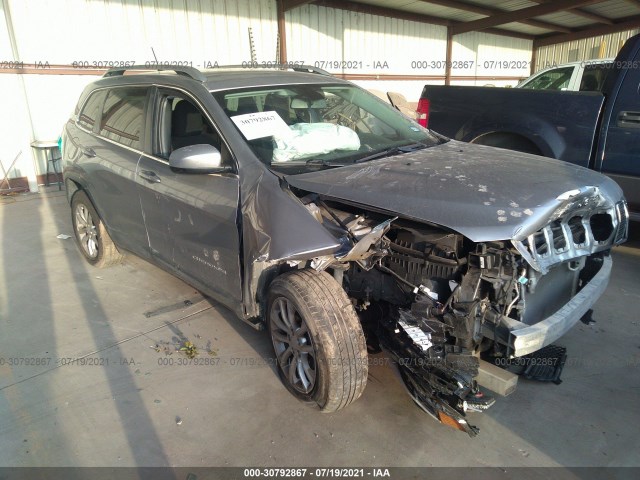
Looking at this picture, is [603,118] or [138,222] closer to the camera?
[138,222]

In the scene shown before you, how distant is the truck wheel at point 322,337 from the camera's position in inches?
105

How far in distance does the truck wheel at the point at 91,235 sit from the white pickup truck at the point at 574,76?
5521 millimetres

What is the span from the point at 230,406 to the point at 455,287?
154 centimetres

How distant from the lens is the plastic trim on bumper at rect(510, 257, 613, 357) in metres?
2.43

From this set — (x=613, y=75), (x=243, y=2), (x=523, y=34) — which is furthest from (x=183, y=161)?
(x=523, y=34)

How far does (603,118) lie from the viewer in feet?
15.8

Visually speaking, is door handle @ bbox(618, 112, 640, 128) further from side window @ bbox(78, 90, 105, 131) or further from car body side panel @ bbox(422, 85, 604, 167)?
side window @ bbox(78, 90, 105, 131)

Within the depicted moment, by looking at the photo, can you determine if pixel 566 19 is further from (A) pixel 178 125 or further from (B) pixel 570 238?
(A) pixel 178 125

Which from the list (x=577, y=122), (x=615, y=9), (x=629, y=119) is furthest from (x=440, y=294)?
(x=615, y=9)

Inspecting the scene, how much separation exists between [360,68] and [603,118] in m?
9.03

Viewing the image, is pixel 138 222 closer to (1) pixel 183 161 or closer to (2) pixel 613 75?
(1) pixel 183 161

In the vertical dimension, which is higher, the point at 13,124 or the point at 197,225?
the point at 13,124

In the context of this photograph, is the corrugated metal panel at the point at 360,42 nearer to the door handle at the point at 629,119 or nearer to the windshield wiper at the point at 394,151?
the door handle at the point at 629,119

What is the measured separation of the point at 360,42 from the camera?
12938 mm
